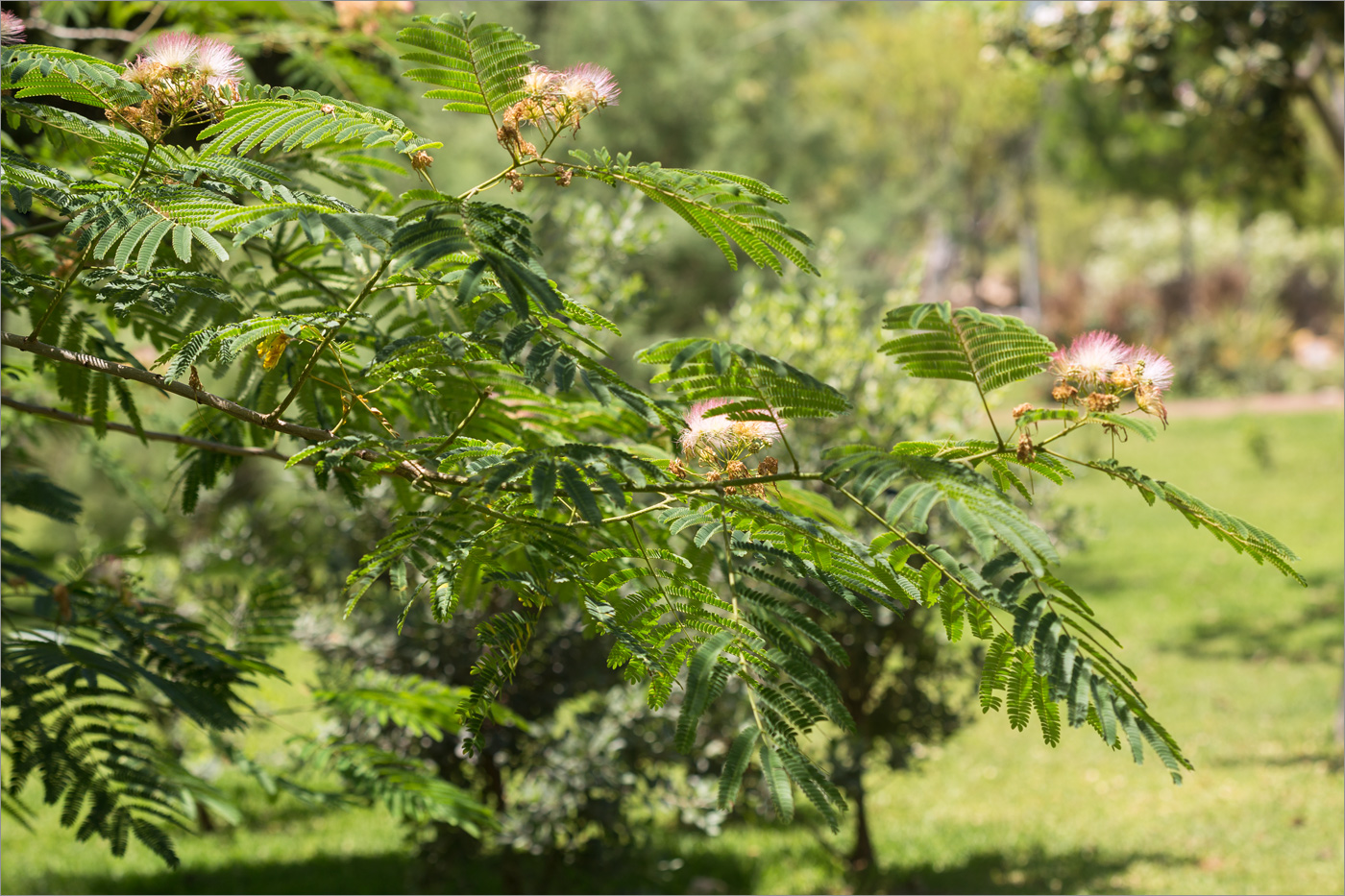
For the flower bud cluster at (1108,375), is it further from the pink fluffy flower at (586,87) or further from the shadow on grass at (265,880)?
the shadow on grass at (265,880)

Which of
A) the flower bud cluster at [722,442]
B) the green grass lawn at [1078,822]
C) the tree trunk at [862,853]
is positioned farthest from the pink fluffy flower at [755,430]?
the tree trunk at [862,853]

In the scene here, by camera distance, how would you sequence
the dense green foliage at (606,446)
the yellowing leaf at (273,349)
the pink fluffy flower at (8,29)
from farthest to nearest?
the pink fluffy flower at (8,29) < the yellowing leaf at (273,349) < the dense green foliage at (606,446)

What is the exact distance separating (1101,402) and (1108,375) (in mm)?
64

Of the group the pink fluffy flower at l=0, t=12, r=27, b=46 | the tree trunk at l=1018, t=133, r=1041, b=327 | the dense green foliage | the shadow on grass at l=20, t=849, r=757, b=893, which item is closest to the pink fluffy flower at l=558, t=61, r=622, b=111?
the dense green foliage

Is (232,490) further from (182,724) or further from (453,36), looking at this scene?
(453,36)

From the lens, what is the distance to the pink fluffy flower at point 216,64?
5.51 feet

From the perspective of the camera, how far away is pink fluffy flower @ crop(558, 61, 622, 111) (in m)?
1.55

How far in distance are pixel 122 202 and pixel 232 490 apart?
7629mm

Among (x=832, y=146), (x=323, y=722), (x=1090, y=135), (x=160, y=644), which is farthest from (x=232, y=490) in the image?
(x=1090, y=135)

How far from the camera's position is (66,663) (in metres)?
2.34

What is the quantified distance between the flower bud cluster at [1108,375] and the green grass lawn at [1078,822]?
295 cm

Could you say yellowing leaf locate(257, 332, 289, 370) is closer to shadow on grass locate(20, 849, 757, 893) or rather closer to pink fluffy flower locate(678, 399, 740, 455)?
pink fluffy flower locate(678, 399, 740, 455)

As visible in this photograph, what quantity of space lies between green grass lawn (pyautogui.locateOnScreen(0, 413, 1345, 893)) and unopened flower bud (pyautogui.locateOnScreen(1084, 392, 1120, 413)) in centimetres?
298

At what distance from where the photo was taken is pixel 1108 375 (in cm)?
155
